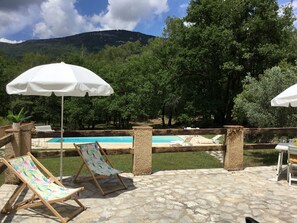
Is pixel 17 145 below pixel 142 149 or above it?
above

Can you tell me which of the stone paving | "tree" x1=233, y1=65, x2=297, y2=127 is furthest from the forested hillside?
the stone paving

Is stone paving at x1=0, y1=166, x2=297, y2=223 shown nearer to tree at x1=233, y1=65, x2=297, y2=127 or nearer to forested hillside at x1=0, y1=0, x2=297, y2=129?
tree at x1=233, y1=65, x2=297, y2=127

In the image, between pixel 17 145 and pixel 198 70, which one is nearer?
pixel 17 145

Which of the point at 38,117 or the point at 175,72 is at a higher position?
the point at 175,72

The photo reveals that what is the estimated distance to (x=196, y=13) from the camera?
23.6 metres

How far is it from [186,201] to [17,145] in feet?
10.9

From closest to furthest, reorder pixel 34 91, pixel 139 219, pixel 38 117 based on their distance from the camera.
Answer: pixel 139 219 < pixel 34 91 < pixel 38 117

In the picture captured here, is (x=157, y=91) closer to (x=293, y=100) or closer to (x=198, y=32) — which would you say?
(x=198, y=32)

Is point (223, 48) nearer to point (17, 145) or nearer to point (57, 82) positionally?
point (17, 145)

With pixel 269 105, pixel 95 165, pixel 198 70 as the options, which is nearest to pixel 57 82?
pixel 95 165

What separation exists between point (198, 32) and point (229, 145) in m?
16.8

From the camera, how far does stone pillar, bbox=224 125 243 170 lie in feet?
23.9

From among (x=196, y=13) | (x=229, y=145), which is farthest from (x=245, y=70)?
(x=229, y=145)

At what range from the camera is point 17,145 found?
563 centimetres
